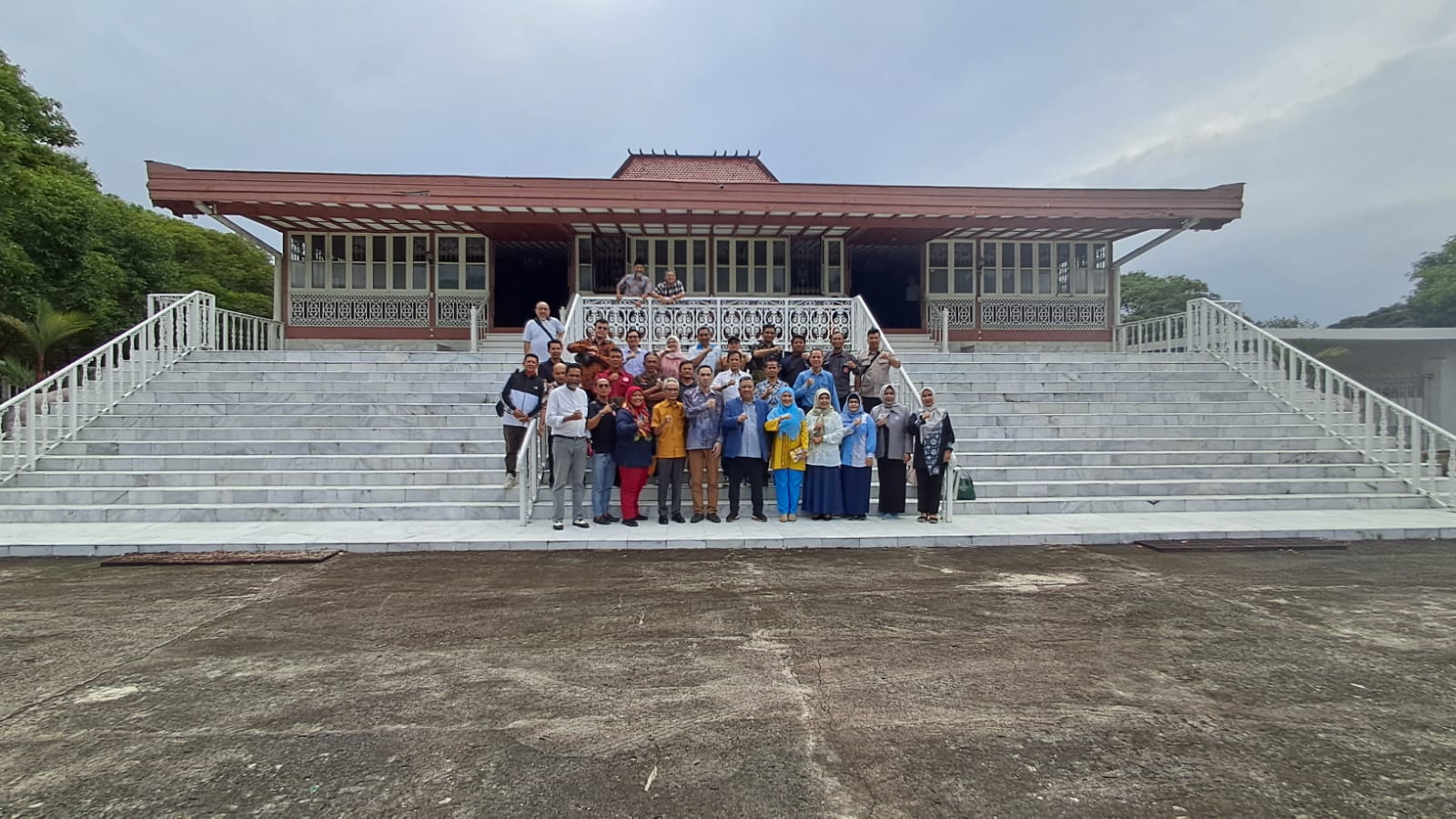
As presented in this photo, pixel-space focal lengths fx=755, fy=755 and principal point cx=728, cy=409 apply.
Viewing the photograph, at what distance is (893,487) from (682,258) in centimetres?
1026

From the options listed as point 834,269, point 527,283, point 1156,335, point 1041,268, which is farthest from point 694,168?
point 1156,335

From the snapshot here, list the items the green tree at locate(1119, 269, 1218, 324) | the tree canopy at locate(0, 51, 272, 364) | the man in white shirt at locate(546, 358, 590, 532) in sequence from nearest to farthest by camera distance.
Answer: the man in white shirt at locate(546, 358, 590, 532) → the tree canopy at locate(0, 51, 272, 364) → the green tree at locate(1119, 269, 1218, 324)

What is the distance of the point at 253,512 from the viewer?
322 inches

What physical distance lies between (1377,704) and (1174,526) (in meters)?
4.62

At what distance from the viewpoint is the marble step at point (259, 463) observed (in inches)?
357

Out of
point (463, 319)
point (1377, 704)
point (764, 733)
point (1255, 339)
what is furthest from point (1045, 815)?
point (463, 319)

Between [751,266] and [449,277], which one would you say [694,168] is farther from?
[449,277]

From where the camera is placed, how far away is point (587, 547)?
7.01m

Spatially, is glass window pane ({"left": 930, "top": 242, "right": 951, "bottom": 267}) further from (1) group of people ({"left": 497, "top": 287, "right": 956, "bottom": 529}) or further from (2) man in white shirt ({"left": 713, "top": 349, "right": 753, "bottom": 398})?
(2) man in white shirt ({"left": 713, "top": 349, "right": 753, "bottom": 398})

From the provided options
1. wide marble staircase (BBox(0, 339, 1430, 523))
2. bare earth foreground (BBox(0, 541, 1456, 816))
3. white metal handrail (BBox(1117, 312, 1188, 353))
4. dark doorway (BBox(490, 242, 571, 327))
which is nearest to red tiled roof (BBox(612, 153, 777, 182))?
dark doorway (BBox(490, 242, 571, 327))

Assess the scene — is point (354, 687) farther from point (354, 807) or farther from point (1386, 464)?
point (1386, 464)

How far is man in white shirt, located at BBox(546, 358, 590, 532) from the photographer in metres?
7.61

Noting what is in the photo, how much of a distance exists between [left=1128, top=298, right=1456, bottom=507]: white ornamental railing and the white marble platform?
49.9 inches

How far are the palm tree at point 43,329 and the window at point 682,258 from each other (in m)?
10.7
